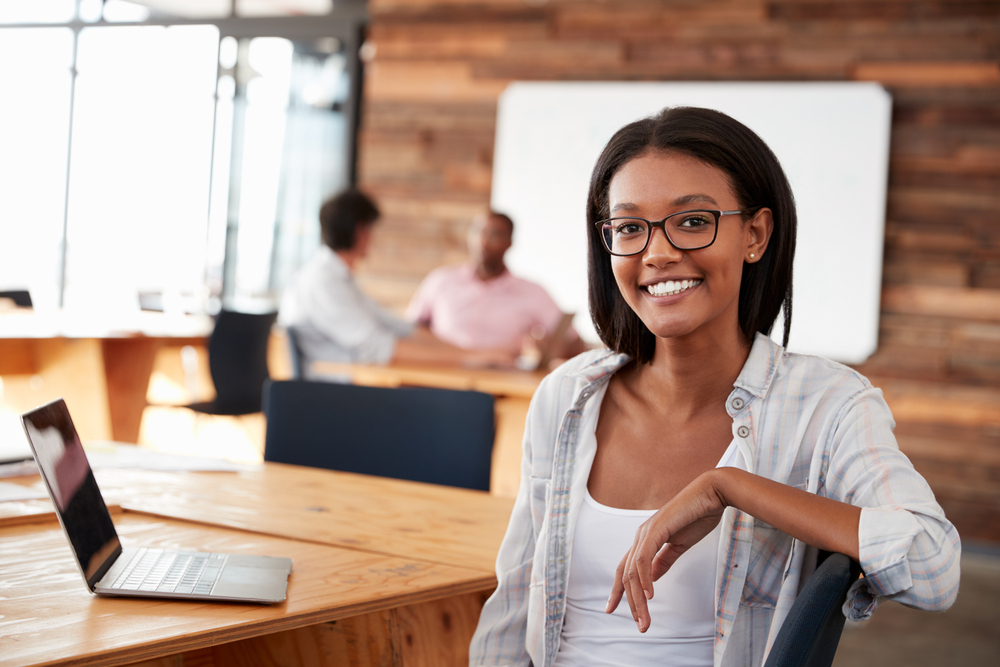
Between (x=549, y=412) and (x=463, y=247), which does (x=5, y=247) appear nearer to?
(x=463, y=247)

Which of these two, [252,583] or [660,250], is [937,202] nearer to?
[660,250]

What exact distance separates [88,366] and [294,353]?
995mm

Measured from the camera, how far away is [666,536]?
1.01 m

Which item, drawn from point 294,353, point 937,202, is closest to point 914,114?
point 937,202

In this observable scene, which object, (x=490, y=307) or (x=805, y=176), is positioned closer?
(x=490, y=307)

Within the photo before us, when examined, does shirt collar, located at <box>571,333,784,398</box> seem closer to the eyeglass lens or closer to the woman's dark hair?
the woman's dark hair

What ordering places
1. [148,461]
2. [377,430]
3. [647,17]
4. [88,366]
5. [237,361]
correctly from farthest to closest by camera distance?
[647,17], [237,361], [88,366], [377,430], [148,461]

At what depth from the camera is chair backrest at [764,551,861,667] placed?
829 mm

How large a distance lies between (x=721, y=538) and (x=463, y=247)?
416 cm

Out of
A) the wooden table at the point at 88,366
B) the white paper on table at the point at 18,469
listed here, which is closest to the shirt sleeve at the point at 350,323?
the wooden table at the point at 88,366

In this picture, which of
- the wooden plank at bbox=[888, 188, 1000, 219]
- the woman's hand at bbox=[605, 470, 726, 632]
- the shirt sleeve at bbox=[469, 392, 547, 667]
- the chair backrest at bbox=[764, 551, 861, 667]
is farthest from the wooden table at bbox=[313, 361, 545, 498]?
the wooden plank at bbox=[888, 188, 1000, 219]

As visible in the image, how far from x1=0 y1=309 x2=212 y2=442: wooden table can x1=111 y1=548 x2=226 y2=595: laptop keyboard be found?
8.92 feet

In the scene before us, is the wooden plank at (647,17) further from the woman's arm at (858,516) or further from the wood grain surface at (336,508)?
the woman's arm at (858,516)

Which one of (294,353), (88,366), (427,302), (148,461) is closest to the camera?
(148,461)
